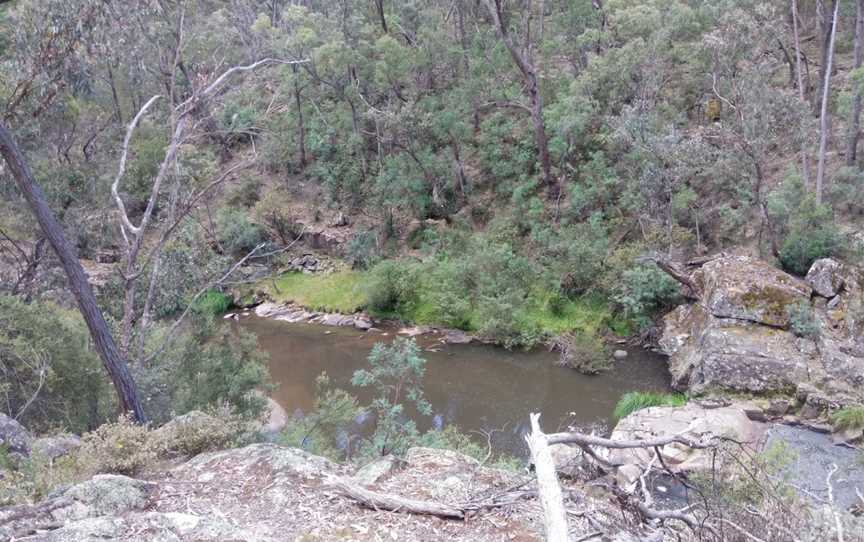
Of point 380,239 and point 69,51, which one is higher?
point 69,51

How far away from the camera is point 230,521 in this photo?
4.20 metres

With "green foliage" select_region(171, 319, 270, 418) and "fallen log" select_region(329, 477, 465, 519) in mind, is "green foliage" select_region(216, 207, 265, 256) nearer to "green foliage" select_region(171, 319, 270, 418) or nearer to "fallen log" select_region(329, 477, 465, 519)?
"green foliage" select_region(171, 319, 270, 418)

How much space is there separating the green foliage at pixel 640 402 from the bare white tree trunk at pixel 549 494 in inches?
359

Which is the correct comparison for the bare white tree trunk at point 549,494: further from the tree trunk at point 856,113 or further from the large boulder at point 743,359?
the tree trunk at point 856,113

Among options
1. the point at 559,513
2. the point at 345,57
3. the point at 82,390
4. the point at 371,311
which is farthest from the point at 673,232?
the point at 559,513

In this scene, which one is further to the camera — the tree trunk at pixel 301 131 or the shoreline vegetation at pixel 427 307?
the tree trunk at pixel 301 131

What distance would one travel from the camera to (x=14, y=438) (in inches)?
244

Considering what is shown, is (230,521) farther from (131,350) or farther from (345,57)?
(345,57)

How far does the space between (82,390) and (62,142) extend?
21.7 ft

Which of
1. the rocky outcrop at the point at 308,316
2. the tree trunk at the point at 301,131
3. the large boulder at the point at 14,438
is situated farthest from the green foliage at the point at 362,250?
the large boulder at the point at 14,438

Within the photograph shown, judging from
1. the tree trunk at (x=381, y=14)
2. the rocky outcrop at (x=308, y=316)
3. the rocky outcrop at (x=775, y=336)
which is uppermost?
the tree trunk at (x=381, y=14)

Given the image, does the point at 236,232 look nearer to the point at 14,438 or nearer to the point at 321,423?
the point at 321,423

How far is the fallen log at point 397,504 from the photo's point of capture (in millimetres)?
4160

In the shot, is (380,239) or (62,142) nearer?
(62,142)
